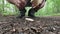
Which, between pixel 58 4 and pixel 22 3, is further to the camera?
pixel 58 4

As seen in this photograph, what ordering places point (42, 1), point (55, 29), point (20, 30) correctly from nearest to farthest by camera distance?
point (20, 30), point (55, 29), point (42, 1)

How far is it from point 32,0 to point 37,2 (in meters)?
0.08

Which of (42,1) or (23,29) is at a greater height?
(42,1)

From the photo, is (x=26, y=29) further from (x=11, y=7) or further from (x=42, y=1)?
(x=11, y=7)

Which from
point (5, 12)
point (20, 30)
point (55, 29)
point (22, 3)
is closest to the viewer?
point (20, 30)

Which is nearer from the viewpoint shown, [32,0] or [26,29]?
[26,29]

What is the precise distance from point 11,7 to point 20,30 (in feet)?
7.55

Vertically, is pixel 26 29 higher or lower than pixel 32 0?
lower

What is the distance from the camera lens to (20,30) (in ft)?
6.66

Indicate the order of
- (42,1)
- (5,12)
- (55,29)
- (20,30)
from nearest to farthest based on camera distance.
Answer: (20,30), (55,29), (42,1), (5,12)

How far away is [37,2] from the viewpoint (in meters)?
3.04

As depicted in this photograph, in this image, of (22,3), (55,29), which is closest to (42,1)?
(22,3)

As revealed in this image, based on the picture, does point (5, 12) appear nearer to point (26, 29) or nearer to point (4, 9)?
point (4, 9)

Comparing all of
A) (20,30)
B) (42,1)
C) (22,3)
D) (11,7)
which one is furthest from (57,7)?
(20,30)
